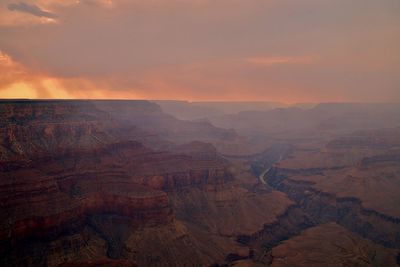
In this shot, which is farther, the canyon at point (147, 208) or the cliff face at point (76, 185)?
the canyon at point (147, 208)

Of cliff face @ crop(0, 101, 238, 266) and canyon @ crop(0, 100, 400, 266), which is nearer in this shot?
cliff face @ crop(0, 101, 238, 266)

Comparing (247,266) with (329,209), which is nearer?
(247,266)

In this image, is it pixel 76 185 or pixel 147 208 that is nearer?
pixel 147 208

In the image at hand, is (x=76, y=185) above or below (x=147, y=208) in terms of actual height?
above

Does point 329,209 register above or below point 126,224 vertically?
below

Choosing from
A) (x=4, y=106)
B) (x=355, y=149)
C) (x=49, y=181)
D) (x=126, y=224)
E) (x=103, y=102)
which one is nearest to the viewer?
(x=49, y=181)

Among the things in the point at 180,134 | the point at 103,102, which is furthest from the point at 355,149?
the point at 103,102

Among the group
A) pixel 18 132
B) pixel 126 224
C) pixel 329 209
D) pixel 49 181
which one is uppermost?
pixel 18 132

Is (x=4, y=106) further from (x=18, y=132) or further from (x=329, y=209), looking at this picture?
(x=329, y=209)
